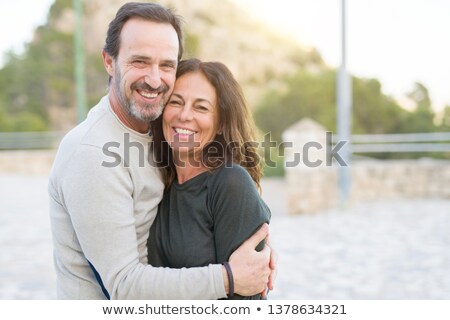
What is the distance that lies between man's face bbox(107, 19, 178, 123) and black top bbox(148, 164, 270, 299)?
0.34 m

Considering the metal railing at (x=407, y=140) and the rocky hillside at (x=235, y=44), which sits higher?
the rocky hillside at (x=235, y=44)

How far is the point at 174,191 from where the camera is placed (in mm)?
2160

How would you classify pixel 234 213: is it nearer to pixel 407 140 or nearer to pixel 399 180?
pixel 399 180

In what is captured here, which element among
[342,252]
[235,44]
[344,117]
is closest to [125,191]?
[342,252]

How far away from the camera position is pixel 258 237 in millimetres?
1979

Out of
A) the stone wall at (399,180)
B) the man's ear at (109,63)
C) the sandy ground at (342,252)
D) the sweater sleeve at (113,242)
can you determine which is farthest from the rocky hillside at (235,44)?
the sweater sleeve at (113,242)

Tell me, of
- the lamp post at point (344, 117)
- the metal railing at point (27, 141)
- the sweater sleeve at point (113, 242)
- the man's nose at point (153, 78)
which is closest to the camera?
the sweater sleeve at point (113, 242)

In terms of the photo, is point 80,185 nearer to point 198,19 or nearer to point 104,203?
point 104,203

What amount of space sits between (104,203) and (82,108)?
13.2 metres

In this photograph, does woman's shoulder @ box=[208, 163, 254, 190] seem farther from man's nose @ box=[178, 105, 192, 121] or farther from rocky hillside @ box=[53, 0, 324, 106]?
rocky hillside @ box=[53, 0, 324, 106]

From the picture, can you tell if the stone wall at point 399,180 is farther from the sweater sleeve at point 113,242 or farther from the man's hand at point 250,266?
the sweater sleeve at point 113,242

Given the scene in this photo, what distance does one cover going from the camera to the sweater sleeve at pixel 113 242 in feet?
6.13

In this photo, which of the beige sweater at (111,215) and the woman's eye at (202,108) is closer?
the beige sweater at (111,215)

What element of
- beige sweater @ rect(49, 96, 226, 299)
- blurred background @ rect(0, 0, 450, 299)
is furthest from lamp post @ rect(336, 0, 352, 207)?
beige sweater @ rect(49, 96, 226, 299)
